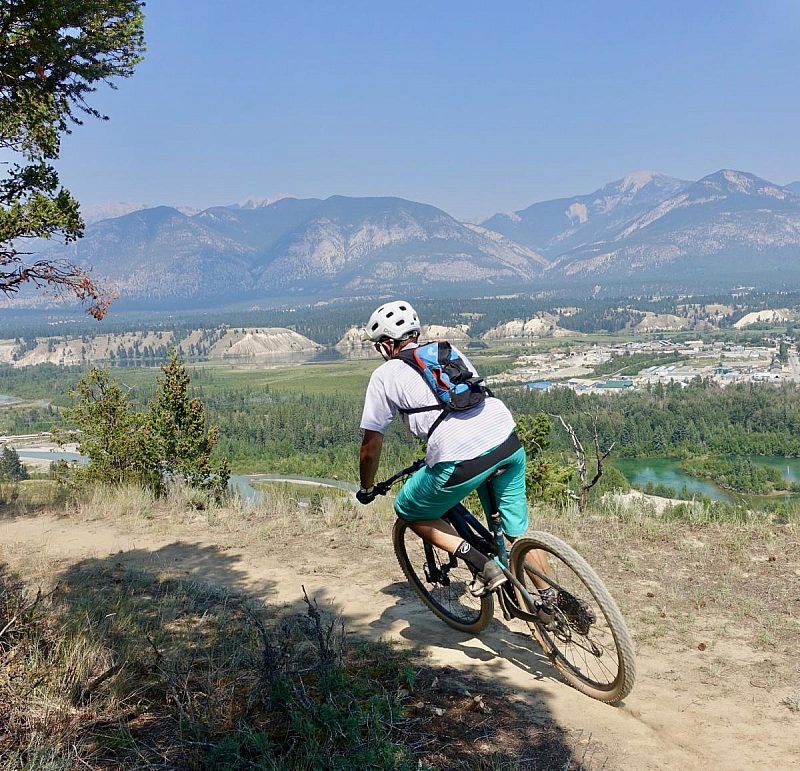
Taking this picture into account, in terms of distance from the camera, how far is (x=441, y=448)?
3824 mm

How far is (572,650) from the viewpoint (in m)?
4.06

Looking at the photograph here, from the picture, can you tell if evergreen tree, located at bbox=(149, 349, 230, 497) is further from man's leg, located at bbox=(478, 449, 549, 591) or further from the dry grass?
man's leg, located at bbox=(478, 449, 549, 591)

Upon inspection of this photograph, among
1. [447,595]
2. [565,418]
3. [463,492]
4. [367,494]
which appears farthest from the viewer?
[565,418]

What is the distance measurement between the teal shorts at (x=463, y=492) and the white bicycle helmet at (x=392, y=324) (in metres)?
0.90

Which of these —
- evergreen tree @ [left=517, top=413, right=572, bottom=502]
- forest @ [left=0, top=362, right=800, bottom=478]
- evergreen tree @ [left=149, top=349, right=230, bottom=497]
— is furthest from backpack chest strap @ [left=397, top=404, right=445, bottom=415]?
forest @ [left=0, top=362, right=800, bottom=478]

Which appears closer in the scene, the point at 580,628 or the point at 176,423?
the point at 580,628

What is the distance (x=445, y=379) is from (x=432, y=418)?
0.25 metres

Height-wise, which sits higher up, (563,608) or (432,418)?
(432,418)

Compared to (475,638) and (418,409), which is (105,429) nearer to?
(475,638)

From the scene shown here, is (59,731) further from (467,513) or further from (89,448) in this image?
(89,448)

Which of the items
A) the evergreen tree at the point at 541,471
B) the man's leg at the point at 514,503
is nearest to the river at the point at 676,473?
the evergreen tree at the point at 541,471

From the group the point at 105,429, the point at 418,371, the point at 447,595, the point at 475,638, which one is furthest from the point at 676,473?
the point at 418,371

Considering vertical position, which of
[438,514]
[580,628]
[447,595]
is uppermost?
[438,514]

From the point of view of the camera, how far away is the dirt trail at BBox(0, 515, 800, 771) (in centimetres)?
319
